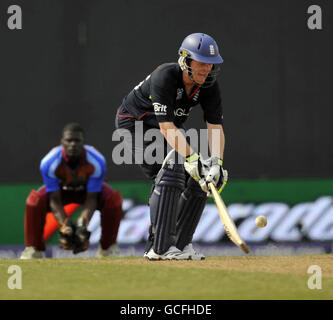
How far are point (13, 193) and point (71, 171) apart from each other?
6.66ft

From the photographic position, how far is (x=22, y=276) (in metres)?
5.36

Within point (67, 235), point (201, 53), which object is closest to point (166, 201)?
point (67, 235)

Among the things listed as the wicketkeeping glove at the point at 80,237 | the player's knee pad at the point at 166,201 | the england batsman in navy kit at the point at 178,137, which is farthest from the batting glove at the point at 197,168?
the wicketkeeping glove at the point at 80,237

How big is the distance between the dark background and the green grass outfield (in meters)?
2.96

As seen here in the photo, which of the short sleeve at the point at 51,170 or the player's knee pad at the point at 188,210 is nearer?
the player's knee pad at the point at 188,210

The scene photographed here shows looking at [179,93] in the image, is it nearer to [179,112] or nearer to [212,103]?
[179,112]

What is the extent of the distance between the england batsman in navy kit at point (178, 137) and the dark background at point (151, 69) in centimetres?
270

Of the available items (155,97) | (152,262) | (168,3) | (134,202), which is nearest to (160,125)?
(155,97)

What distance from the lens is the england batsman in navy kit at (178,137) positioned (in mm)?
5875

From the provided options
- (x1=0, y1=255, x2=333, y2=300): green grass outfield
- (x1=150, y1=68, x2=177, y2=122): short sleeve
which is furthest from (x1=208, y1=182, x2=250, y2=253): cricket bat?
(x1=150, y1=68, x2=177, y2=122): short sleeve

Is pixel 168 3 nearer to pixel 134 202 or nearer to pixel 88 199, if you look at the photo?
pixel 134 202

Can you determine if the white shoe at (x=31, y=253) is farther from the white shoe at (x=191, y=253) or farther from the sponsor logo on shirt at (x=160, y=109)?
the sponsor logo on shirt at (x=160, y=109)

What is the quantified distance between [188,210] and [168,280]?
1288 millimetres

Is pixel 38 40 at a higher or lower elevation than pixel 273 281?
higher
